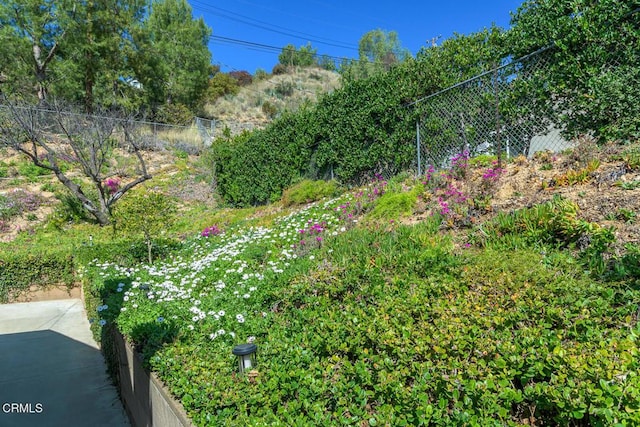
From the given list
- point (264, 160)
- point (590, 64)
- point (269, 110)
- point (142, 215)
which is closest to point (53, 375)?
point (142, 215)

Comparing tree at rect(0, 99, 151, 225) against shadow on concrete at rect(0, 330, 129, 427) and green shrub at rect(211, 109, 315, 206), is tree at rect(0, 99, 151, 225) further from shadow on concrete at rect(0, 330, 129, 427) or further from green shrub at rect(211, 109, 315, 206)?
shadow on concrete at rect(0, 330, 129, 427)

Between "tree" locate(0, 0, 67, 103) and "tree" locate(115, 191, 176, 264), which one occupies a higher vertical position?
"tree" locate(0, 0, 67, 103)

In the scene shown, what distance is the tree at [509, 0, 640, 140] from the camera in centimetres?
423

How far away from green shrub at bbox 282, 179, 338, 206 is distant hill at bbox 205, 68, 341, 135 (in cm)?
1502

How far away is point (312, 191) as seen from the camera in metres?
8.60

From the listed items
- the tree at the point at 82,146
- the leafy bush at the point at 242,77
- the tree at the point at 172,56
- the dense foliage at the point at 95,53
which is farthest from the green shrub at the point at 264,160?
the leafy bush at the point at 242,77

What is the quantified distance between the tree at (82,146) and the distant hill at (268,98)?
7788 millimetres

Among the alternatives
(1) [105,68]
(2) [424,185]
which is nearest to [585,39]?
(2) [424,185]

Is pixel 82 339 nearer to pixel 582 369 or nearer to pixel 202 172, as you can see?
pixel 582 369

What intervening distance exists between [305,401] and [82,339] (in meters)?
5.30

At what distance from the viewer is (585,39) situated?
4.54m

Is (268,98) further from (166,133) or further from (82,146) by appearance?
(82,146)

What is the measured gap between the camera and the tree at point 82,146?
11.6 meters

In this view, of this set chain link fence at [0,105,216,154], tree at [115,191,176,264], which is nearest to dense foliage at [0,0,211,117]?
chain link fence at [0,105,216,154]
